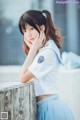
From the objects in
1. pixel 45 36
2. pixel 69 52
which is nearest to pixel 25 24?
pixel 45 36

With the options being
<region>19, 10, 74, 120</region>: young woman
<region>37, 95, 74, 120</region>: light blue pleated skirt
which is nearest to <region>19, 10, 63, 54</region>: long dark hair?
<region>19, 10, 74, 120</region>: young woman

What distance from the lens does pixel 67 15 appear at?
1665 millimetres

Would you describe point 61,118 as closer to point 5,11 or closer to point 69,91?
point 69,91

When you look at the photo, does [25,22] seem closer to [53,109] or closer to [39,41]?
[39,41]

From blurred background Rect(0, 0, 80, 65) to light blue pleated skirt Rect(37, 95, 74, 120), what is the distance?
24 centimetres

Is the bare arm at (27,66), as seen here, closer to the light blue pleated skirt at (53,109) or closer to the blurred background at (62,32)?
the blurred background at (62,32)

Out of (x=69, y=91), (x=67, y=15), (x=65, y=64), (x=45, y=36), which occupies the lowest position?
(x=69, y=91)

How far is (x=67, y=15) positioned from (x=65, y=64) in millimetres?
252

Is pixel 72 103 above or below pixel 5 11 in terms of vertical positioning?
below

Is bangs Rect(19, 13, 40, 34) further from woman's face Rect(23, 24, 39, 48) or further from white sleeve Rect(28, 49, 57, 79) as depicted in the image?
white sleeve Rect(28, 49, 57, 79)

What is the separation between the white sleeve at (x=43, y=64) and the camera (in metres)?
1.61

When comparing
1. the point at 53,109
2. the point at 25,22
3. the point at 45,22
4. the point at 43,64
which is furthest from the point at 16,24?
the point at 53,109

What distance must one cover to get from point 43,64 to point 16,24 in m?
0.26

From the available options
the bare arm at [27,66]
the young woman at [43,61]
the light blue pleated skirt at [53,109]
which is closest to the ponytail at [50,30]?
the young woman at [43,61]
